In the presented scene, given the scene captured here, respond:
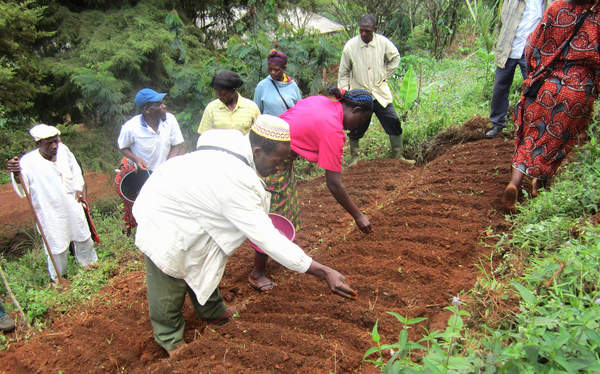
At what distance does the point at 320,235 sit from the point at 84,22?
5901mm

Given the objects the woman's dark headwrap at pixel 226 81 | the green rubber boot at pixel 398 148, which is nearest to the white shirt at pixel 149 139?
the woman's dark headwrap at pixel 226 81

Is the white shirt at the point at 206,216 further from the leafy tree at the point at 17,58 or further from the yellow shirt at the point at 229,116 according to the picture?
the leafy tree at the point at 17,58

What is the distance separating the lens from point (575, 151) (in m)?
3.37

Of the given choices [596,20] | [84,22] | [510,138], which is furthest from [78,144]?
[596,20]

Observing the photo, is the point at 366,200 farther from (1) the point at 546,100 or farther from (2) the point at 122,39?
(2) the point at 122,39

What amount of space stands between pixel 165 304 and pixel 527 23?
15.2ft

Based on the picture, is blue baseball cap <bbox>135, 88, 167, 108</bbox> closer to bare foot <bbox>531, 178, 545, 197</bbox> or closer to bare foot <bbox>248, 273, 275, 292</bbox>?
bare foot <bbox>248, 273, 275, 292</bbox>

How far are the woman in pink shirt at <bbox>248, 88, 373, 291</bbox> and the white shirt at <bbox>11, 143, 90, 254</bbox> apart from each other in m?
2.27

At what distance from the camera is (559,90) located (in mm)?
3238

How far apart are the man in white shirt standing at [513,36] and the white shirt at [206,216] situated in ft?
12.0

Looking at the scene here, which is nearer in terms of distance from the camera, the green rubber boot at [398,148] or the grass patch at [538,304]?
the grass patch at [538,304]

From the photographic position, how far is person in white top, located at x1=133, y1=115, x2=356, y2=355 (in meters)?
2.03

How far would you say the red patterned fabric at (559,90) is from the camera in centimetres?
312

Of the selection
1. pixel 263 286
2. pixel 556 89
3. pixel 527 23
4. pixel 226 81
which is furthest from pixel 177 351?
pixel 527 23
